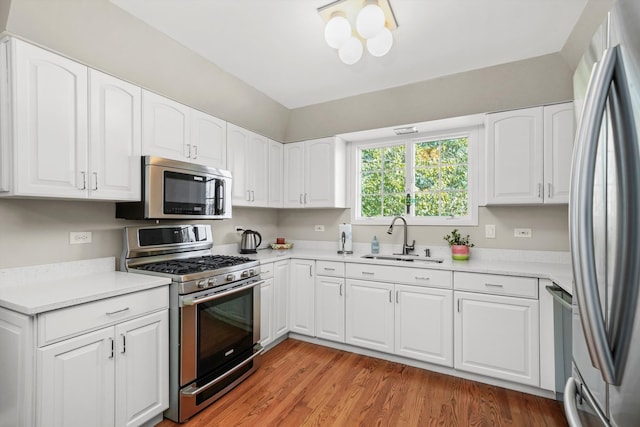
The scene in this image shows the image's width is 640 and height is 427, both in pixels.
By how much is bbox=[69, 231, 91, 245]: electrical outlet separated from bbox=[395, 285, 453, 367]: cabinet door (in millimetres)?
2429

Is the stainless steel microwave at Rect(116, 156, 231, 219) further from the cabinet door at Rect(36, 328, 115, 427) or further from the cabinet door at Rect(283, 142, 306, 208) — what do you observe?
the cabinet door at Rect(283, 142, 306, 208)

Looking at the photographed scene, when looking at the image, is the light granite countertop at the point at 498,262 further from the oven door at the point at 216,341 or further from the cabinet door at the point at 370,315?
the oven door at the point at 216,341

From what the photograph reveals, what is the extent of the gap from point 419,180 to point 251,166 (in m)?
1.84

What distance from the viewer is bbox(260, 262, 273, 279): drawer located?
292 centimetres

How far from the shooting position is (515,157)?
259 cm

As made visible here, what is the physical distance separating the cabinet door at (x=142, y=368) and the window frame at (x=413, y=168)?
2362mm

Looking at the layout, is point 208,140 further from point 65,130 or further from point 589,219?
point 589,219

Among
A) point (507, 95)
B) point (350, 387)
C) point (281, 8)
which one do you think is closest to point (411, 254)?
point (350, 387)

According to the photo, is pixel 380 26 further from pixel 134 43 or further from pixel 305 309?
pixel 305 309

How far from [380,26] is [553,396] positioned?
278cm

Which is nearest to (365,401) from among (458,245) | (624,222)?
(458,245)

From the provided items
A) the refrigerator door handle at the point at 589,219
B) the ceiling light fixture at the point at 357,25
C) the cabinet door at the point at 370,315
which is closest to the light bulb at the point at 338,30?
the ceiling light fixture at the point at 357,25

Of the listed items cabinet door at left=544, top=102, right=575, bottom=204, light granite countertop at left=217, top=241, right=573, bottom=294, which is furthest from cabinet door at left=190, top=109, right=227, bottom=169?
cabinet door at left=544, top=102, right=575, bottom=204

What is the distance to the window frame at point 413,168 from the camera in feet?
10.3
